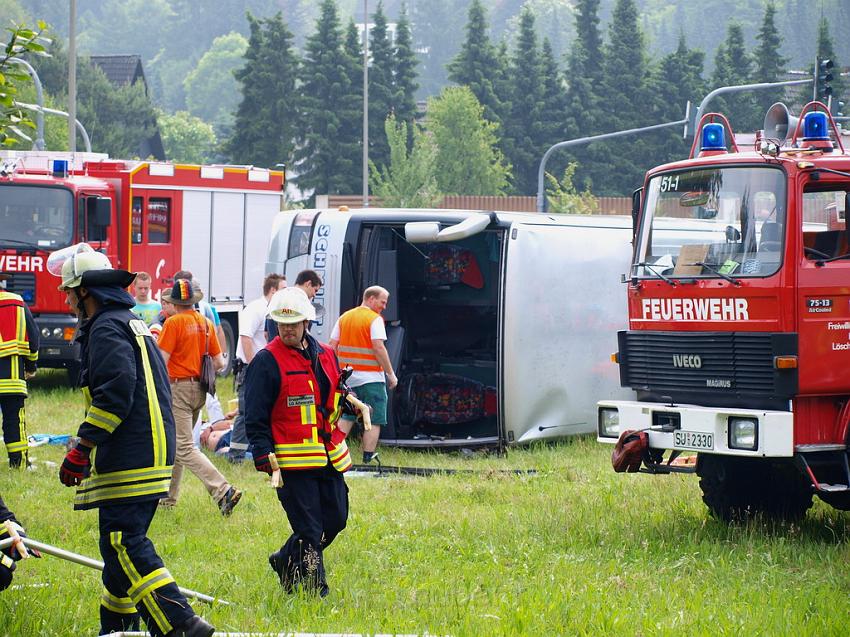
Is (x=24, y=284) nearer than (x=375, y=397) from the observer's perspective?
No

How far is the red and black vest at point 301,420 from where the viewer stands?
7.04 meters

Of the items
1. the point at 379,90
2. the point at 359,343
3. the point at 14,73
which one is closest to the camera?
the point at 14,73

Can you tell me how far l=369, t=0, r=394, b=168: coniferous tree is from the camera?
6278 centimetres

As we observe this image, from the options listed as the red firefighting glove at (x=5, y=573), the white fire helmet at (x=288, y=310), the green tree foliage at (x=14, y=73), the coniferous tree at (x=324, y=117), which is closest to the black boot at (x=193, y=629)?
the red firefighting glove at (x=5, y=573)

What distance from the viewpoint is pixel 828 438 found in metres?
8.37

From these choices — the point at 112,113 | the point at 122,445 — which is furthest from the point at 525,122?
the point at 122,445

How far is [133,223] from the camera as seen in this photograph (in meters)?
18.9

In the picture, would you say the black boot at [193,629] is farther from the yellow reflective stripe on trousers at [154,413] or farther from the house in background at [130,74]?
the house in background at [130,74]

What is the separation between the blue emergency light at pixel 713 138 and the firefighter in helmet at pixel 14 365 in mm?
5877

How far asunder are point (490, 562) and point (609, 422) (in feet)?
4.74

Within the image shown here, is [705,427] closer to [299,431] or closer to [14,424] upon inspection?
[299,431]

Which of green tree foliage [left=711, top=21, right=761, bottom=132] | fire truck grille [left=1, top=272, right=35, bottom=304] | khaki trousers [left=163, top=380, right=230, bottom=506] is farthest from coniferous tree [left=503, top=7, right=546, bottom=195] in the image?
khaki trousers [left=163, top=380, right=230, bottom=506]

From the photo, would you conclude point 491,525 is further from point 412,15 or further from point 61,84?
point 412,15

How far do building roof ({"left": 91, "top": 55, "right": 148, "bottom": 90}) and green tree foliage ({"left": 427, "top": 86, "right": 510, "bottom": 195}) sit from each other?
1106 inches
